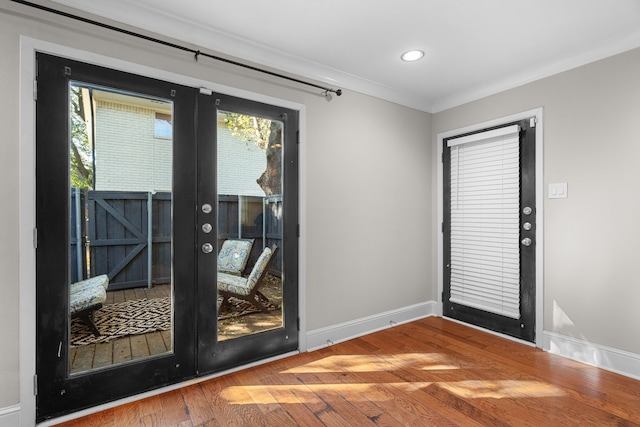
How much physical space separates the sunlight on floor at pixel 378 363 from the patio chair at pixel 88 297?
1.35 meters

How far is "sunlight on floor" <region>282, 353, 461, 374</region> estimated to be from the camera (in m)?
2.51

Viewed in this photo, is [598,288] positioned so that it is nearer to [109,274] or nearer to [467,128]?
[467,128]

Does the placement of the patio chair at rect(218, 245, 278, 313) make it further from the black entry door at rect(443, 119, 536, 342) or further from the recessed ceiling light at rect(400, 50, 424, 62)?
the black entry door at rect(443, 119, 536, 342)

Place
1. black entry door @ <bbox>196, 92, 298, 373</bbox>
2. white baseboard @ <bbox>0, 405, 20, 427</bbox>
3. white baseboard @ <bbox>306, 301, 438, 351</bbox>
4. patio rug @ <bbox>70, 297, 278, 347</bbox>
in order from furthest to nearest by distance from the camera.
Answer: white baseboard @ <bbox>306, 301, 438, 351</bbox>, black entry door @ <bbox>196, 92, 298, 373</bbox>, patio rug @ <bbox>70, 297, 278, 347</bbox>, white baseboard @ <bbox>0, 405, 20, 427</bbox>

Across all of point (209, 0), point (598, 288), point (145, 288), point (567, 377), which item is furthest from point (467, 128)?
point (145, 288)

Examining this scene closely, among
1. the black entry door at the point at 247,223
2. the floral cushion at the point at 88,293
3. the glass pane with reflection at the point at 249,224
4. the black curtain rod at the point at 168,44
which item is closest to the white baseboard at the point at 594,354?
the black entry door at the point at 247,223

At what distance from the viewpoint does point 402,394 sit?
2.17 m

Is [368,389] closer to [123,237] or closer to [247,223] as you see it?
[247,223]

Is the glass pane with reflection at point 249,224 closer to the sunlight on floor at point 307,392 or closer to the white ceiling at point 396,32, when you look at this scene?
the sunlight on floor at point 307,392

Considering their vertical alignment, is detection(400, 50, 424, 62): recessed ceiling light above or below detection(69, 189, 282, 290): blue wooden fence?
above

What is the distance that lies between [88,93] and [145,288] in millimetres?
1256

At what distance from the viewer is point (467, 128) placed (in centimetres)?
349

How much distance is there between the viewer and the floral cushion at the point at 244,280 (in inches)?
96.9

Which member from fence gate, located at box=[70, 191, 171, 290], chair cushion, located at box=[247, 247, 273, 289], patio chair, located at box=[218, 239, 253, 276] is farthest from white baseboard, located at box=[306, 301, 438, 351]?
fence gate, located at box=[70, 191, 171, 290]
